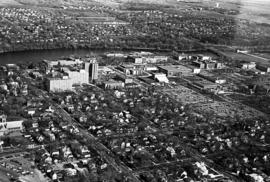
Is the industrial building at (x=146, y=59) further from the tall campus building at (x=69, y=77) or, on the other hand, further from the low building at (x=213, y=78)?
the tall campus building at (x=69, y=77)

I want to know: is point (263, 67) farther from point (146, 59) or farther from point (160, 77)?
point (160, 77)

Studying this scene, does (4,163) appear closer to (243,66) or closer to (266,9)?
(243,66)

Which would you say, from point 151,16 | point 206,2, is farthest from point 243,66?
point 206,2

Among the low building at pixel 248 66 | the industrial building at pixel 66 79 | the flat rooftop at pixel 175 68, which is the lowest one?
the low building at pixel 248 66

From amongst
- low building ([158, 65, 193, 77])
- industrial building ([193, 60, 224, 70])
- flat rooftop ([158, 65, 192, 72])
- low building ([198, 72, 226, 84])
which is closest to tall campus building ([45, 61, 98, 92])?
low building ([158, 65, 193, 77])

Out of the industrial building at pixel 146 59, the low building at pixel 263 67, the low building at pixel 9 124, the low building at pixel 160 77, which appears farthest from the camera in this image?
the low building at pixel 263 67

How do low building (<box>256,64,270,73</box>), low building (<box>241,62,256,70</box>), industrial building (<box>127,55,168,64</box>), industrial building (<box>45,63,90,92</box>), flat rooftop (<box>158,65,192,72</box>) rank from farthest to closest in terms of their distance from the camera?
1. low building (<box>241,62,256,70</box>)
2. low building (<box>256,64,270,73</box>)
3. industrial building (<box>127,55,168,64</box>)
4. flat rooftop (<box>158,65,192,72</box>)
5. industrial building (<box>45,63,90,92</box>)

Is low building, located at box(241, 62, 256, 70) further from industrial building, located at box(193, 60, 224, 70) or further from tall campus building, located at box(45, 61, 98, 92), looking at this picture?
tall campus building, located at box(45, 61, 98, 92)

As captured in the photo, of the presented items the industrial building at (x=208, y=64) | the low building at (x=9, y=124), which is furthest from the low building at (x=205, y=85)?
the low building at (x=9, y=124)
